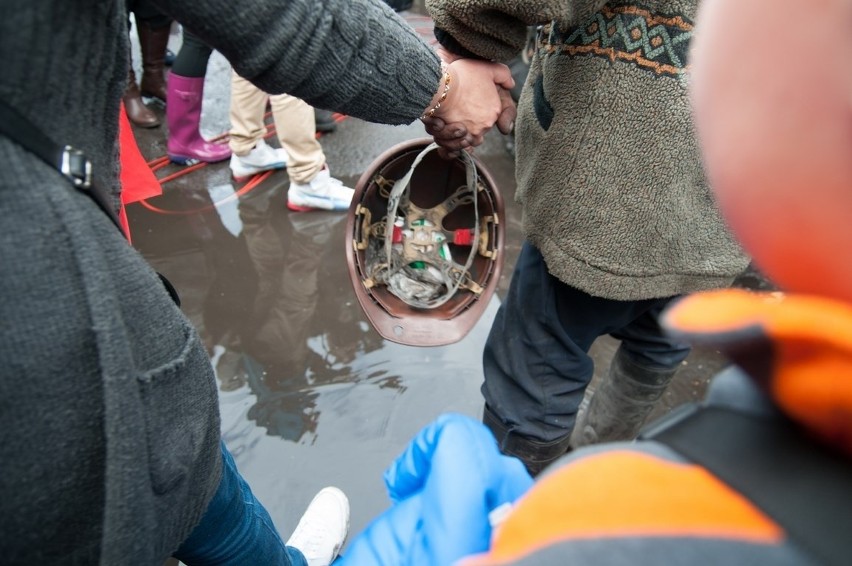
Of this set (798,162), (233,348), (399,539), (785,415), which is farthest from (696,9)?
(233,348)

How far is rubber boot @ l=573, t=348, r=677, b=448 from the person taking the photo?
5.37 feet

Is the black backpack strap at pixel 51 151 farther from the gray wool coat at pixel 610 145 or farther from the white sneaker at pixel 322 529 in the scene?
the white sneaker at pixel 322 529

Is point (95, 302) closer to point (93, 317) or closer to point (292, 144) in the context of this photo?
point (93, 317)

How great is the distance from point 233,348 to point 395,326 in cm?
92

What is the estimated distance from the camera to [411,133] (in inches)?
151

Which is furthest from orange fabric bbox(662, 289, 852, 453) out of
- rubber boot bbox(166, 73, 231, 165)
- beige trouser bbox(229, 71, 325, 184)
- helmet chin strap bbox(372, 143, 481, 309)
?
rubber boot bbox(166, 73, 231, 165)

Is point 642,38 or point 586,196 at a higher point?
point 642,38

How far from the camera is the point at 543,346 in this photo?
1.36 meters

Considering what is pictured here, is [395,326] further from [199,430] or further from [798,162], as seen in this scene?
[798,162]

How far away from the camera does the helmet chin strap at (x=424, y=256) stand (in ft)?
5.03

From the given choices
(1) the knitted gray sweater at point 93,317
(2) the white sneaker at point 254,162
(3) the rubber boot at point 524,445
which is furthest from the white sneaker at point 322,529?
(2) the white sneaker at point 254,162

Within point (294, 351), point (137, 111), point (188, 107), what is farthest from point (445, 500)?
point (137, 111)

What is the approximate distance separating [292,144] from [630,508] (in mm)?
2684

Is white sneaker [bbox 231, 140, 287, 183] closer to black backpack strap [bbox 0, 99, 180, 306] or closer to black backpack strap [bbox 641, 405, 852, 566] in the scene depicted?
black backpack strap [bbox 0, 99, 180, 306]
